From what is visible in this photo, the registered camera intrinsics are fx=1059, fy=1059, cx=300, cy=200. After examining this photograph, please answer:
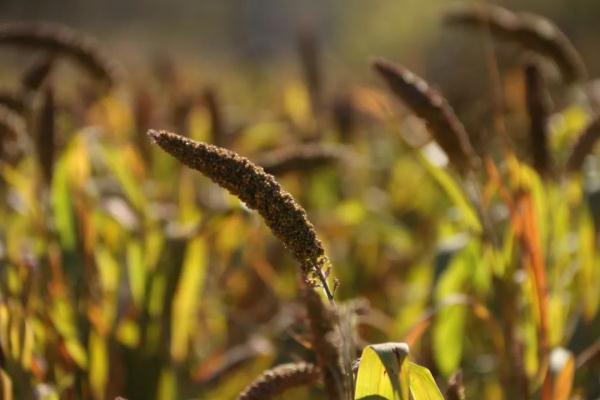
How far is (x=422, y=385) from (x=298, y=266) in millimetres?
300

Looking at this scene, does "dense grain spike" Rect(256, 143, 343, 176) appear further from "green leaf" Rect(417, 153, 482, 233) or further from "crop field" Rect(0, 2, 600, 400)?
"green leaf" Rect(417, 153, 482, 233)

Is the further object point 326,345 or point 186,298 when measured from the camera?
point 186,298

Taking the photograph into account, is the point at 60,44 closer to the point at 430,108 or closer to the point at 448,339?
the point at 430,108

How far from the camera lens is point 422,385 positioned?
49.6 inches

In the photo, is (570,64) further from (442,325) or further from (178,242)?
(178,242)

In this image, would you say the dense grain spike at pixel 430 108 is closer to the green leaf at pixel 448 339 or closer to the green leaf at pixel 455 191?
the green leaf at pixel 455 191

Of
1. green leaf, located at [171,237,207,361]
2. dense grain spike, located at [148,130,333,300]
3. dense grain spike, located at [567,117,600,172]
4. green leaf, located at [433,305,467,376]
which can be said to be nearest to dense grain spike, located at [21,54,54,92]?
green leaf, located at [171,237,207,361]

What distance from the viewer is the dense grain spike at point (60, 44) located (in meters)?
2.03

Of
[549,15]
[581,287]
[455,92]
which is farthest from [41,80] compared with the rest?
[549,15]

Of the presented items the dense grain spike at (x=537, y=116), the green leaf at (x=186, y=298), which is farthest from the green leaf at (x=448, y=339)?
the green leaf at (x=186, y=298)

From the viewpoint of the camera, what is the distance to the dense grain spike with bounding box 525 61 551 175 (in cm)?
193

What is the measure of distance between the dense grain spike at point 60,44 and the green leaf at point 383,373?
111 centimetres

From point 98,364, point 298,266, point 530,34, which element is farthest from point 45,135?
point 530,34

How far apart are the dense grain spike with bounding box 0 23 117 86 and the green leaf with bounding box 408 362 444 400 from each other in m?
1.12
